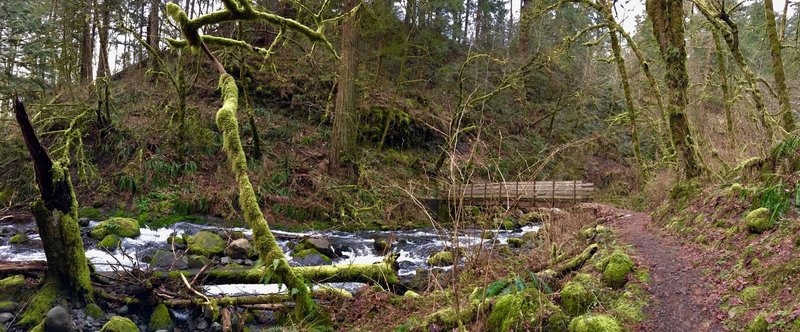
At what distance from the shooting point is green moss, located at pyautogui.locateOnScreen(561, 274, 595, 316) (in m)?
4.33

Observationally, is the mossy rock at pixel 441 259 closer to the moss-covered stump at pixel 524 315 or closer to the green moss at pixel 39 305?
the moss-covered stump at pixel 524 315

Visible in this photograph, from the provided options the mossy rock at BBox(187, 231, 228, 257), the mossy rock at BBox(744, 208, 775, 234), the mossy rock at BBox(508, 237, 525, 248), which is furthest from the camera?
the mossy rock at BBox(508, 237, 525, 248)

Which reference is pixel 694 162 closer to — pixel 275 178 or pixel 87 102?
pixel 275 178

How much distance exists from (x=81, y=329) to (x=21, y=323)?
690mm

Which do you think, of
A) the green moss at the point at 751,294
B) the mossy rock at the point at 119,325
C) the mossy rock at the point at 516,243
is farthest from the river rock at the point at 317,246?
the green moss at the point at 751,294

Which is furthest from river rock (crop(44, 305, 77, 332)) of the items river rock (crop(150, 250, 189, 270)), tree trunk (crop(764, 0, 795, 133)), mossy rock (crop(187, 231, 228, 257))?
tree trunk (crop(764, 0, 795, 133))

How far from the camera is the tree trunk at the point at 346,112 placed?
14242 millimetres

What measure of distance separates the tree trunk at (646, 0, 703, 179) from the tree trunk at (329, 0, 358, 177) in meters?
8.05

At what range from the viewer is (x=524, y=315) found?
13.3ft

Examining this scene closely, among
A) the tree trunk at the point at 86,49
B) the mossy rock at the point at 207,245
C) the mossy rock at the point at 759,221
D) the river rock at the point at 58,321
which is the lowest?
the river rock at the point at 58,321

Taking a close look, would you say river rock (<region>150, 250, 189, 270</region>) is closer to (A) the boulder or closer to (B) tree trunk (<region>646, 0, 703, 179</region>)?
(A) the boulder

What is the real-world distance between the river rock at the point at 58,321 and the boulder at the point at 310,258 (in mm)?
3846

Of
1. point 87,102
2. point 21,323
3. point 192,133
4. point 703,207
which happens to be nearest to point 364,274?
point 21,323

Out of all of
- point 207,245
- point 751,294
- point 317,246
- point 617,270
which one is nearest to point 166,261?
point 207,245
